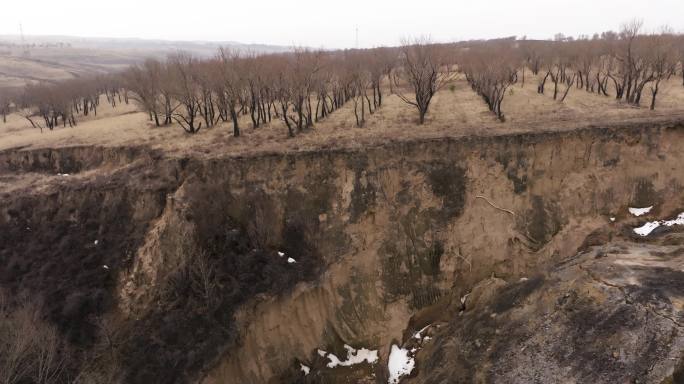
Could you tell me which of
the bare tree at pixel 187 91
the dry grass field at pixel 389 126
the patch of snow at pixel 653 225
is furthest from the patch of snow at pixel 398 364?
the bare tree at pixel 187 91

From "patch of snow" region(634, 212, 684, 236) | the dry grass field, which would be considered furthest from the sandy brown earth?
"patch of snow" region(634, 212, 684, 236)

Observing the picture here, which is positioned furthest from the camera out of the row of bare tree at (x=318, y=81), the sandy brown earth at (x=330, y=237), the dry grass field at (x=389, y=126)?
the row of bare tree at (x=318, y=81)

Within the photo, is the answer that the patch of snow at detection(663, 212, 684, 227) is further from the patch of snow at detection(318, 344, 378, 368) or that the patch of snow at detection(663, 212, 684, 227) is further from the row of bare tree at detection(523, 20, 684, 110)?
the patch of snow at detection(318, 344, 378, 368)

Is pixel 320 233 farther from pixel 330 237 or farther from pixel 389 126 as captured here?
pixel 389 126

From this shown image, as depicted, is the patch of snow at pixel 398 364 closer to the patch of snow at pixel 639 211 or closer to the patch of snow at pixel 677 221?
the patch of snow at pixel 639 211

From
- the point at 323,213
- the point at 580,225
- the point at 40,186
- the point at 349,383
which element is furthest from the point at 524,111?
the point at 40,186

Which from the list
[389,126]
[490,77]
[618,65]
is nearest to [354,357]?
[389,126]

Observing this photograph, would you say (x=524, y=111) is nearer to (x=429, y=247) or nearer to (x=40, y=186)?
(x=429, y=247)
